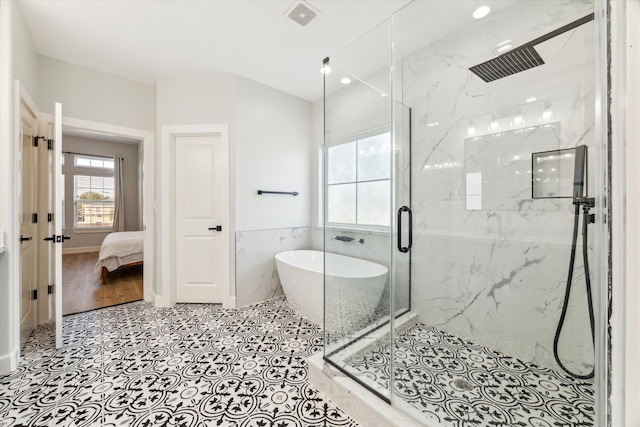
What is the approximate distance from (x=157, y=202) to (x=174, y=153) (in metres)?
0.60

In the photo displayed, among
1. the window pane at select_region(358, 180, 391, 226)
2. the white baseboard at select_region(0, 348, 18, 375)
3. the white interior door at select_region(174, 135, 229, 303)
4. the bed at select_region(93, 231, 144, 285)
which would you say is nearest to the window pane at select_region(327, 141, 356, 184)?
the window pane at select_region(358, 180, 391, 226)

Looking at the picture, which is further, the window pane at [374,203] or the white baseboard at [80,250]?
the white baseboard at [80,250]

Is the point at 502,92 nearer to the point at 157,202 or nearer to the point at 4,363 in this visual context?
the point at 157,202

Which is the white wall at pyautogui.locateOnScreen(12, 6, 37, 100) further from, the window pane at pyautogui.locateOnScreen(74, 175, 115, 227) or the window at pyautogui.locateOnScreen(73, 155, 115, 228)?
the window pane at pyautogui.locateOnScreen(74, 175, 115, 227)

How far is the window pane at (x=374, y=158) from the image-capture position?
8.19 ft

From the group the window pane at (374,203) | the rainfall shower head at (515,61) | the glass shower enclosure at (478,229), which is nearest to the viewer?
the glass shower enclosure at (478,229)

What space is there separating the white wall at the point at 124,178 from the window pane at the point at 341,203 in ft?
20.1

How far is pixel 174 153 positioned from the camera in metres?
2.98

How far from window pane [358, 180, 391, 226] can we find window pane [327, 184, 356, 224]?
0.08 meters

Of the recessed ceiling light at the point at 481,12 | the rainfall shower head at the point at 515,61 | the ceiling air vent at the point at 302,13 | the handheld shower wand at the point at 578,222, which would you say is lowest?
the handheld shower wand at the point at 578,222

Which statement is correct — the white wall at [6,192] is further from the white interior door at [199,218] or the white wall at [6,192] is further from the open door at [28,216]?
the white interior door at [199,218]

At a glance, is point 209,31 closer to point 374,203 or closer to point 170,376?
point 374,203

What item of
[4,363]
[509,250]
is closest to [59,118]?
[4,363]

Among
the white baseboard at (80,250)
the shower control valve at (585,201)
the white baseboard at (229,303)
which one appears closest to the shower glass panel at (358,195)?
the shower control valve at (585,201)
